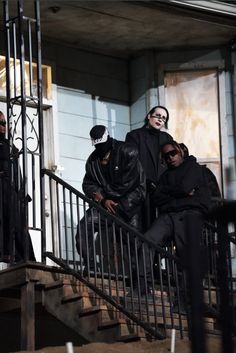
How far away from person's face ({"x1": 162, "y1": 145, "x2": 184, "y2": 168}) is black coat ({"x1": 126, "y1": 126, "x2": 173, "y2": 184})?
1.28 metres

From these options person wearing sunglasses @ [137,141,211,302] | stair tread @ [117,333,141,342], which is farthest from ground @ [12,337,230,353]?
person wearing sunglasses @ [137,141,211,302]

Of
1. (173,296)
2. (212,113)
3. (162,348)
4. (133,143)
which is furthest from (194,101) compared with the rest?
(162,348)

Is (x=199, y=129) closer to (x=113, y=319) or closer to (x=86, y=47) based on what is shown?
(x=86, y=47)

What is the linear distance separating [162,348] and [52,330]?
3.85 meters

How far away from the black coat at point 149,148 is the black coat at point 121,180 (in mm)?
1161

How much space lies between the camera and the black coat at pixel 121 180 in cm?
1196

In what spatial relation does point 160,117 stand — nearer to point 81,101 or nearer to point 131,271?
point 81,101

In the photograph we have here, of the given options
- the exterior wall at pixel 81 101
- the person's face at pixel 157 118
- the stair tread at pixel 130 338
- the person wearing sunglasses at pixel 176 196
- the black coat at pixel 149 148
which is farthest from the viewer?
the exterior wall at pixel 81 101

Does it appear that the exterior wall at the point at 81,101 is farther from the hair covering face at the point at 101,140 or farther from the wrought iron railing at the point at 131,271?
the wrought iron railing at the point at 131,271

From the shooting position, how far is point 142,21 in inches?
567

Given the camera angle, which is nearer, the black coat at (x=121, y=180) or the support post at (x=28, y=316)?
the support post at (x=28, y=316)

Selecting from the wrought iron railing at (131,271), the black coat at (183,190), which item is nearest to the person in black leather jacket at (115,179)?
the black coat at (183,190)

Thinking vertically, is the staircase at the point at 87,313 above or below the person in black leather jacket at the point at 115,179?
below

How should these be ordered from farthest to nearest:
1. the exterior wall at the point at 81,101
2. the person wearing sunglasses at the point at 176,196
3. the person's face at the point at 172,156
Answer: the exterior wall at the point at 81,101 < the person's face at the point at 172,156 < the person wearing sunglasses at the point at 176,196
